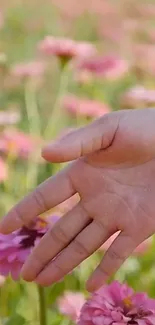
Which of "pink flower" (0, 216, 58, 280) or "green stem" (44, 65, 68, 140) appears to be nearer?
"pink flower" (0, 216, 58, 280)

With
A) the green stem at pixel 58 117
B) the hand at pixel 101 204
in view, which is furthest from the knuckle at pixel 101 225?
the green stem at pixel 58 117

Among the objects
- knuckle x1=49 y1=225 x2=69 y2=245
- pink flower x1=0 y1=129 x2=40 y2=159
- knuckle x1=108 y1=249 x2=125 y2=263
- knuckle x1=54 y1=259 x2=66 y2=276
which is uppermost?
knuckle x1=49 y1=225 x2=69 y2=245

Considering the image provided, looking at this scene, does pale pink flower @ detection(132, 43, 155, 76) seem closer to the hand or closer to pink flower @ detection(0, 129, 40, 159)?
pink flower @ detection(0, 129, 40, 159)

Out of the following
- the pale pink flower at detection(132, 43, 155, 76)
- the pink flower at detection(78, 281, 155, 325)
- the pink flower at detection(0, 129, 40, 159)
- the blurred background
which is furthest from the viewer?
the pale pink flower at detection(132, 43, 155, 76)

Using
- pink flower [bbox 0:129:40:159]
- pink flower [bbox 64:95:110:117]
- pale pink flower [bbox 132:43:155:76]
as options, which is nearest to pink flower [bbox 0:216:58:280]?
pink flower [bbox 0:129:40:159]

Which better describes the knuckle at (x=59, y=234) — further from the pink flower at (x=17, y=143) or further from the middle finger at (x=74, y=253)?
the pink flower at (x=17, y=143)

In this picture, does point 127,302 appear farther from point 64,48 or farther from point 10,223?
point 64,48

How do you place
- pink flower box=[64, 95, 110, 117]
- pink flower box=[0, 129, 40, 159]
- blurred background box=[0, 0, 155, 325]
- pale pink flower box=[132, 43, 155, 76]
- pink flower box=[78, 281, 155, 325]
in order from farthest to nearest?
pale pink flower box=[132, 43, 155, 76] → pink flower box=[64, 95, 110, 117] → pink flower box=[0, 129, 40, 159] → blurred background box=[0, 0, 155, 325] → pink flower box=[78, 281, 155, 325]

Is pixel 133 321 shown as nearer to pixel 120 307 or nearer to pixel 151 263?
pixel 120 307
